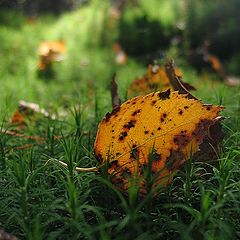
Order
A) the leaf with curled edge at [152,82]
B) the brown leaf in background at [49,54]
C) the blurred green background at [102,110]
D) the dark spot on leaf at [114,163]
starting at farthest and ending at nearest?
the brown leaf in background at [49,54] < the leaf with curled edge at [152,82] < the dark spot on leaf at [114,163] < the blurred green background at [102,110]

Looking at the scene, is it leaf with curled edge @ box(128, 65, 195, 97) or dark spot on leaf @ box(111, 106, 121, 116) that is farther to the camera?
leaf with curled edge @ box(128, 65, 195, 97)

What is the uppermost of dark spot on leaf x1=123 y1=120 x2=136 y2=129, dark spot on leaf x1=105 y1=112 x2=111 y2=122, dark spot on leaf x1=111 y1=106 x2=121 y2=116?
dark spot on leaf x1=111 y1=106 x2=121 y2=116

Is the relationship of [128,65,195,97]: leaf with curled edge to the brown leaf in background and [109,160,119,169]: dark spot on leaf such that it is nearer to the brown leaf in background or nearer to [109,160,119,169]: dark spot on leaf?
[109,160,119,169]: dark spot on leaf

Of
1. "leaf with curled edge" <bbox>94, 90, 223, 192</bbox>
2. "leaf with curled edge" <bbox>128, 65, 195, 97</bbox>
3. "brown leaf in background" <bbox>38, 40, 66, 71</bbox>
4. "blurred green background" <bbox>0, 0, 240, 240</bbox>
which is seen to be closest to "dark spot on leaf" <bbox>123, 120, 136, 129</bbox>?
"leaf with curled edge" <bbox>94, 90, 223, 192</bbox>

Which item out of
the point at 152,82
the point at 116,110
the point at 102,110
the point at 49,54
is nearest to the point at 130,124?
the point at 116,110

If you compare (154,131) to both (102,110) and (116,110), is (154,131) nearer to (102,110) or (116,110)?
(116,110)

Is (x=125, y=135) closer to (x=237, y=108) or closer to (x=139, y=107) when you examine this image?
(x=139, y=107)

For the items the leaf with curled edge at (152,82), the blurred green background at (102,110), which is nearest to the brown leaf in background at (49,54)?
the blurred green background at (102,110)

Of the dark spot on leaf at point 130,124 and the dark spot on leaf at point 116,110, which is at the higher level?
the dark spot on leaf at point 116,110

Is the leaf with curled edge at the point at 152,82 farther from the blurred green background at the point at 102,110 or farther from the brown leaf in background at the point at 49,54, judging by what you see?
the brown leaf in background at the point at 49,54
